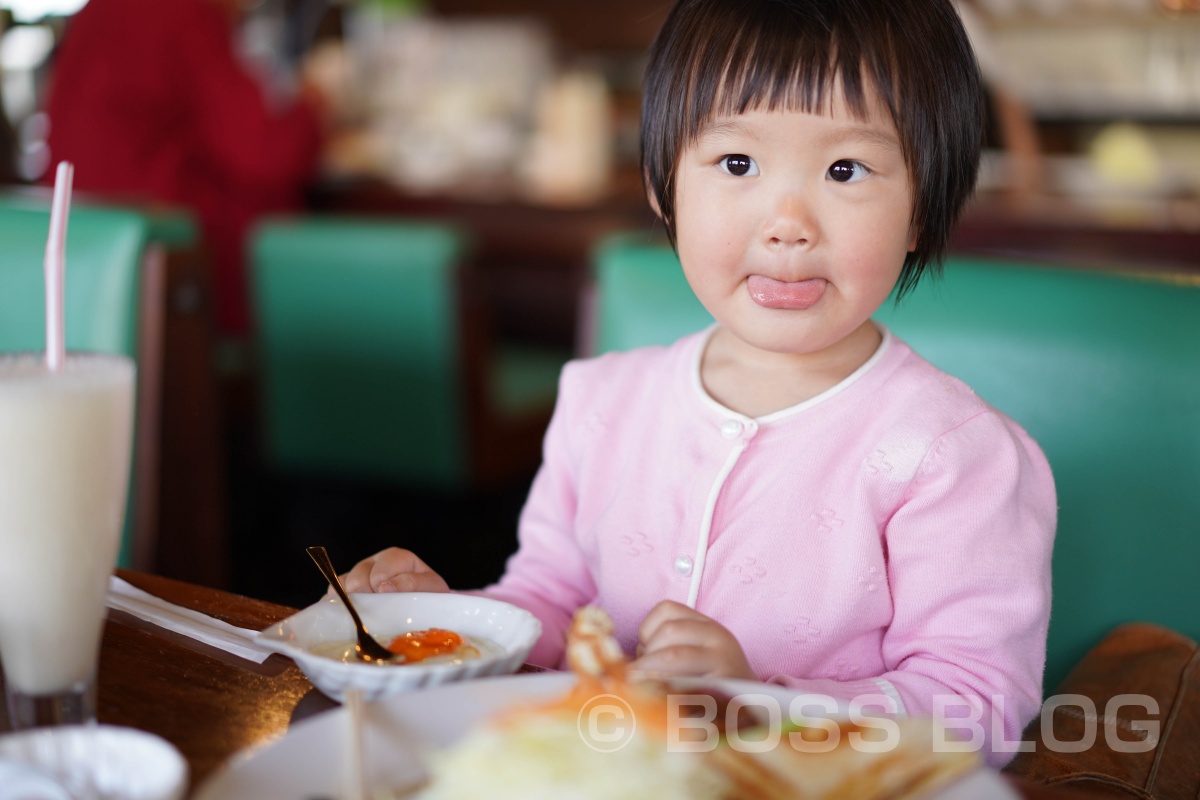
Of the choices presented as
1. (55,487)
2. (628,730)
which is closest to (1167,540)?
(628,730)

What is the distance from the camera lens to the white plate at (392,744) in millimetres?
553

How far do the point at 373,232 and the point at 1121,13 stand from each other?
9.70 ft

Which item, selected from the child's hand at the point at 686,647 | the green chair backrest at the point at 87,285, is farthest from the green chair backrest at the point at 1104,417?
the green chair backrest at the point at 87,285

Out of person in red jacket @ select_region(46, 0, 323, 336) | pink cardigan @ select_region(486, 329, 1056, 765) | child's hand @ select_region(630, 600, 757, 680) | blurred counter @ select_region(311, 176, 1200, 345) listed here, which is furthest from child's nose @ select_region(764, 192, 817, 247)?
person in red jacket @ select_region(46, 0, 323, 336)

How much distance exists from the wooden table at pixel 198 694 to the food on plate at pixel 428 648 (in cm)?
3

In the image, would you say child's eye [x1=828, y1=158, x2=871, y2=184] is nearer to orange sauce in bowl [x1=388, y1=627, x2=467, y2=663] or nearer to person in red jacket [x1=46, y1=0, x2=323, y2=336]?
orange sauce in bowl [x1=388, y1=627, x2=467, y2=663]

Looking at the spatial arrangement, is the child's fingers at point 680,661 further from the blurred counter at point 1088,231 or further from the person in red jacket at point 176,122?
the person in red jacket at point 176,122

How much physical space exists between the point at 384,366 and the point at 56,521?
245 cm

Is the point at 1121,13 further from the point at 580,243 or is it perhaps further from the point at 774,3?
the point at 774,3

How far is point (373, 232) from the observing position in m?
2.86

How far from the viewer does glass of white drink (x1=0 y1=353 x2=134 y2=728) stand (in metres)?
0.62

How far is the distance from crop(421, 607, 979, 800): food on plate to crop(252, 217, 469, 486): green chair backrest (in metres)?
2.27

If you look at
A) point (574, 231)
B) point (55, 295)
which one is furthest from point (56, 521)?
point (574, 231)

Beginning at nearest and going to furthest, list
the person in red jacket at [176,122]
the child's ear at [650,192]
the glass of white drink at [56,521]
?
the glass of white drink at [56,521]
the child's ear at [650,192]
the person in red jacket at [176,122]
